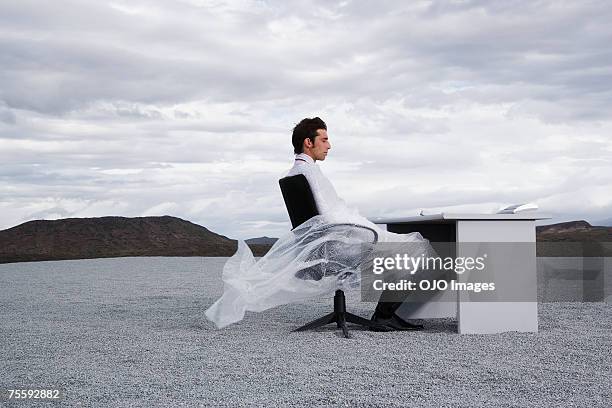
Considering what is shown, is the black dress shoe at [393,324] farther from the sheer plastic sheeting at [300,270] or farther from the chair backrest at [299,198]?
the chair backrest at [299,198]

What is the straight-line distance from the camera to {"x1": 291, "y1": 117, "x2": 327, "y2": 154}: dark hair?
4242mm

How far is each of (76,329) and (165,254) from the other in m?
8.62

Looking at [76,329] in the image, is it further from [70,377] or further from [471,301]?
[471,301]

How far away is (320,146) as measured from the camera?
13.9ft

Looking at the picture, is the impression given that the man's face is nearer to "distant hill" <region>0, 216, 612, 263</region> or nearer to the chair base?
the chair base

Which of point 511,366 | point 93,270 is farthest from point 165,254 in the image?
point 511,366

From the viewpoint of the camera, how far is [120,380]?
2.97 metres

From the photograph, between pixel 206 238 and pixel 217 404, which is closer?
pixel 217 404

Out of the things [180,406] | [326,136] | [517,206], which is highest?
[326,136]

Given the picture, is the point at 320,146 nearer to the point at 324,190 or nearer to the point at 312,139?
the point at 312,139

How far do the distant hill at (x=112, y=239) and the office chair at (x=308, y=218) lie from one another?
789 centimetres

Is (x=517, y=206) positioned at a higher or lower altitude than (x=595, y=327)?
higher

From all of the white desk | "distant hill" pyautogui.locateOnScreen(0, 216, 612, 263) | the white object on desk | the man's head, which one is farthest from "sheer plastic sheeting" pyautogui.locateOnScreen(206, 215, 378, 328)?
"distant hill" pyautogui.locateOnScreen(0, 216, 612, 263)

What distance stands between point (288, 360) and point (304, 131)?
1.44m
